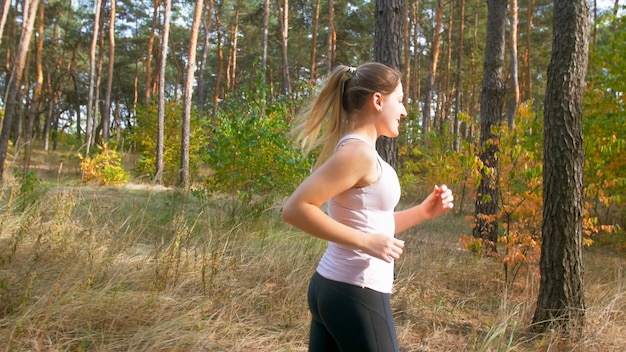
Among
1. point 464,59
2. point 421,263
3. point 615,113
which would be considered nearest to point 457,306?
point 421,263

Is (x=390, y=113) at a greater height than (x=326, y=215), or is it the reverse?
(x=390, y=113)

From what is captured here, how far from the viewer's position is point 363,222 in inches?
56.9

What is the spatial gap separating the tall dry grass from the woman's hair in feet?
4.72

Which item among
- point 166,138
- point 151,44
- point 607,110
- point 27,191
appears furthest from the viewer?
point 151,44

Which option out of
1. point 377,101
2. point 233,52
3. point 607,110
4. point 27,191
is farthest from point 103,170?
point 233,52

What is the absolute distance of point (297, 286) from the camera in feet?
12.9

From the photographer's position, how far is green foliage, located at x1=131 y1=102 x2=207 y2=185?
14.4 metres

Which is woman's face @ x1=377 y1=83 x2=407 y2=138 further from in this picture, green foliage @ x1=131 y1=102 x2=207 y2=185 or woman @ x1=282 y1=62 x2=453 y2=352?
green foliage @ x1=131 y1=102 x2=207 y2=185

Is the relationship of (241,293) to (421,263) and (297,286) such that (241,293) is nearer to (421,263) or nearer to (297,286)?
(297,286)

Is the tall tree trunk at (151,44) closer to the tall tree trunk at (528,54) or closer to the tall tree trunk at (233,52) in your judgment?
the tall tree trunk at (233,52)

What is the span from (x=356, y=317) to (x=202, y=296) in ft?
7.79

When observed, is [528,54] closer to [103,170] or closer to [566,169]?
[103,170]

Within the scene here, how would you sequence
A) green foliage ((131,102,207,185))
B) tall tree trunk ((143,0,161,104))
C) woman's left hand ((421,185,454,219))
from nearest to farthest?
woman's left hand ((421,185,454,219)), green foliage ((131,102,207,185)), tall tree trunk ((143,0,161,104))

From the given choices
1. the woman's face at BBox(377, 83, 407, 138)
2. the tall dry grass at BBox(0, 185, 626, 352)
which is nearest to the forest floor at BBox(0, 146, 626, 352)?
the tall dry grass at BBox(0, 185, 626, 352)
